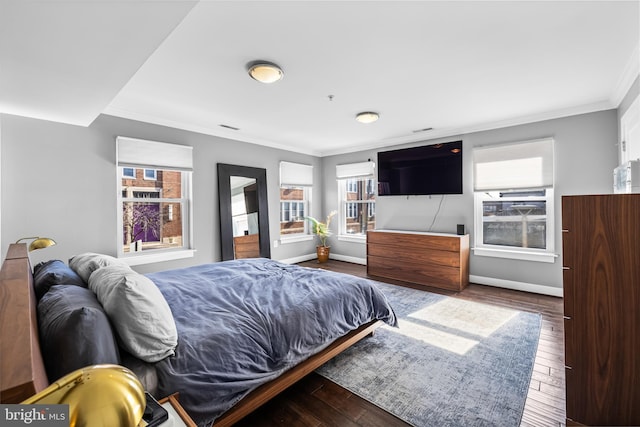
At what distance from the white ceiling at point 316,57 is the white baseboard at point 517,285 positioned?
232 centimetres

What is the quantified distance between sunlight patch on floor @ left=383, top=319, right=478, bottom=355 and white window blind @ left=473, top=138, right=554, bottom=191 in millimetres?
2498

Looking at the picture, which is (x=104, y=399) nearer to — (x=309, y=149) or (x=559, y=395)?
(x=559, y=395)

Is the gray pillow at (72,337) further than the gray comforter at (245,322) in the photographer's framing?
No

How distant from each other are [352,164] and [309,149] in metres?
0.98

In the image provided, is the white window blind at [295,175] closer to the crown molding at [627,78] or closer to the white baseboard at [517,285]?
the white baseboard at [517,285]

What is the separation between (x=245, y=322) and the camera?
5.75 feet

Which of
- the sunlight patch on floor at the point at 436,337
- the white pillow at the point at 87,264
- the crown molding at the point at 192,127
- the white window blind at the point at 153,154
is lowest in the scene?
the sunlight patch on floor at the point at 436,337

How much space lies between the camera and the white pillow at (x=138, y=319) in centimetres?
132

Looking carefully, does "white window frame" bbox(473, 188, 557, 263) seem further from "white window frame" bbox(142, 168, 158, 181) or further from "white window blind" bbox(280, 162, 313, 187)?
"white window frame" bbox(142, 168, 158, 181)

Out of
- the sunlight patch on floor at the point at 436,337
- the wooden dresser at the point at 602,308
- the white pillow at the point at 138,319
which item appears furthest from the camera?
the sunlight patch on floor at the point at 436,337

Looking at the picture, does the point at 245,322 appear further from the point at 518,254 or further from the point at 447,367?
the point at 518,254

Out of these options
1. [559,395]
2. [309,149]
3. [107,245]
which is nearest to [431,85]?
[559,395]

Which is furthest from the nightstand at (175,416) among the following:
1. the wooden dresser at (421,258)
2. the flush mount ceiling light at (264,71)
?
the wooden dresser at (421,258)

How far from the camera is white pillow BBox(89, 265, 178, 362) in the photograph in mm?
1320
